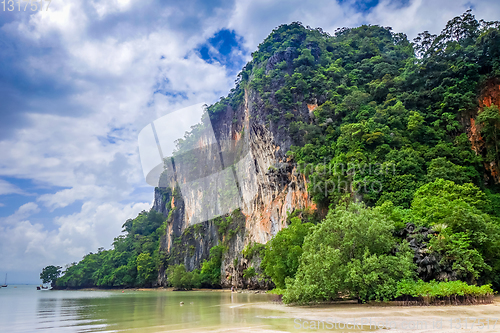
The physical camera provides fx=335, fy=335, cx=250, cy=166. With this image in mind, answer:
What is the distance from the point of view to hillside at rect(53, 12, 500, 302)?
54.1 feet

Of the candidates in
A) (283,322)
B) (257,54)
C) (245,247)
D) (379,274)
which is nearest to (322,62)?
(257,54)

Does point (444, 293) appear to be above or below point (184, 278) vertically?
above

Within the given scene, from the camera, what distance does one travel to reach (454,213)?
55.9 ft

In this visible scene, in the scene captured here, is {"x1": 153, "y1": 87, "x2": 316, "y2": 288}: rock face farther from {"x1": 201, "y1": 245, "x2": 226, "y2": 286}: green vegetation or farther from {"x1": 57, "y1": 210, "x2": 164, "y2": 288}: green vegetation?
{"x1": 57, "y1": 210, "x2": 164, "y2": 288}: green vegetation

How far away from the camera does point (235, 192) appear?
48000 mm


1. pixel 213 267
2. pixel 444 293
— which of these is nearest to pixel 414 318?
pixel 444 293

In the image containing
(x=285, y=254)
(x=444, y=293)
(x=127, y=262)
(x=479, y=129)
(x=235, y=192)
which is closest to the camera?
(x=444, y=293)

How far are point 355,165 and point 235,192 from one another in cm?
2419

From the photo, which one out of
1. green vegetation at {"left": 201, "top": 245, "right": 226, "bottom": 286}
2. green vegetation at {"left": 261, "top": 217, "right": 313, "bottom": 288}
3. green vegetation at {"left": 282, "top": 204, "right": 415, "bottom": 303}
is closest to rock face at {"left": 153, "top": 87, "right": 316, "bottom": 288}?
green vegetation at {"left": 201, "top": 245, "right": 226, "bottom": 286}

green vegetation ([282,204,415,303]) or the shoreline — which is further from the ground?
green vegetation ([282,204,415,303])

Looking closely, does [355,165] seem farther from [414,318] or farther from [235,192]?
[235,192]

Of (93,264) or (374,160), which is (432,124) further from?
(93,264)

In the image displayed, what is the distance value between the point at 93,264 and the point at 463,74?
236ft

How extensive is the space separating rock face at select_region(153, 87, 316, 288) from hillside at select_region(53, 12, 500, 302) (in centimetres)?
24
